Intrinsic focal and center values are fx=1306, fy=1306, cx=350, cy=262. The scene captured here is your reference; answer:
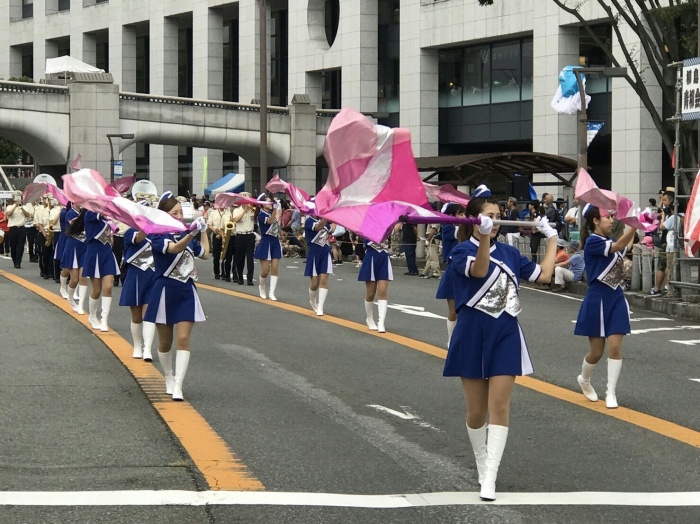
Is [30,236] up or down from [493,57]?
down

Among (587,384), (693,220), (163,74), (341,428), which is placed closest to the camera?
(341,428)

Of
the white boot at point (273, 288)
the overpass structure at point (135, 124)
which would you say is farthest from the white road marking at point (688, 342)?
the overpass structure at point (135, 124)

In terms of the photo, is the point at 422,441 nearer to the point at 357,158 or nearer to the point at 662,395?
the point at 357,158

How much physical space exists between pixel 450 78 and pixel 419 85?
1243 mm

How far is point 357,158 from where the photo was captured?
7.79 m

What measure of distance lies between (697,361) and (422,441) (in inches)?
242

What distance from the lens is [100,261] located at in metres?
15.8

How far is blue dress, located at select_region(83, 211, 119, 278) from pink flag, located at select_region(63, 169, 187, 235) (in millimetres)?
3766

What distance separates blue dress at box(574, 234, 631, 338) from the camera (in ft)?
34.8

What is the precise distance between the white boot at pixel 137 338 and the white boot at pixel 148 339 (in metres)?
0.14

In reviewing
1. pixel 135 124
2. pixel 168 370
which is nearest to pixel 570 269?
pixel 168 370

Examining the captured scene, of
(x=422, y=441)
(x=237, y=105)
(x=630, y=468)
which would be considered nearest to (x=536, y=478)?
(x=630, y=468)

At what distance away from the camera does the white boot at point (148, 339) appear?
12836 millimetres

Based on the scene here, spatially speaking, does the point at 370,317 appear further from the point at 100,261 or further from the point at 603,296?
the point at 603,296
